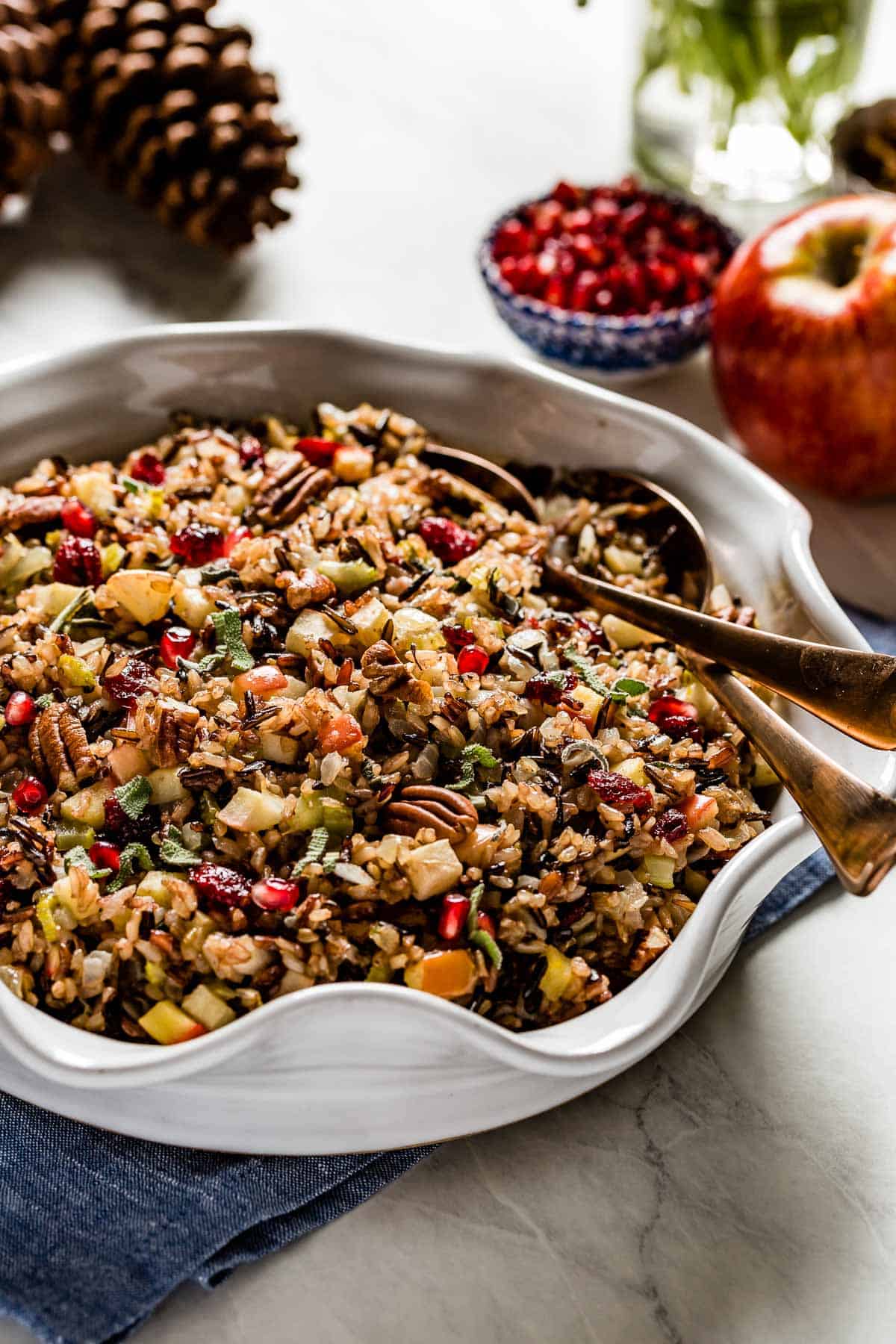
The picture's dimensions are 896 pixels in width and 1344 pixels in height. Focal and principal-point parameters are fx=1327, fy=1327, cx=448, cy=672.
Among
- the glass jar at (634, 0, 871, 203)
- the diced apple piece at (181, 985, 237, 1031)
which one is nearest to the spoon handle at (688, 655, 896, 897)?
the diced apple piece at (181, 985, 237, 1031)

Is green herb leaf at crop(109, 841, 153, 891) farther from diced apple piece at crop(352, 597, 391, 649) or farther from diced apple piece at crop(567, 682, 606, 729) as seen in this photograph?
diced apple piece at crop(567, 682, 606, 729)

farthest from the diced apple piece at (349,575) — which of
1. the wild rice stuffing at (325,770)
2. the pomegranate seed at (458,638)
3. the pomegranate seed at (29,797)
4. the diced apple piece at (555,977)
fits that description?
the diced apple piece at (555,977)

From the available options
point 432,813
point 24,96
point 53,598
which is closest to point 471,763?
point 432,813

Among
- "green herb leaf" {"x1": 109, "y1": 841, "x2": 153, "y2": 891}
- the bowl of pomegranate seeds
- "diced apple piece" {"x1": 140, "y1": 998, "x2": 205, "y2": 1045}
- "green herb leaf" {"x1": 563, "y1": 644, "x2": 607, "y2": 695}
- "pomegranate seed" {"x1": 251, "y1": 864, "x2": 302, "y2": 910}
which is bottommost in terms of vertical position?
"diced apple piece" {"x1": 140, "y1": 998, "x2": 205, "y2": 1045}

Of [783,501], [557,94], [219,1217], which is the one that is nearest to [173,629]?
[219,1217]

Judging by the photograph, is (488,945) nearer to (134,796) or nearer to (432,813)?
(432,813)
